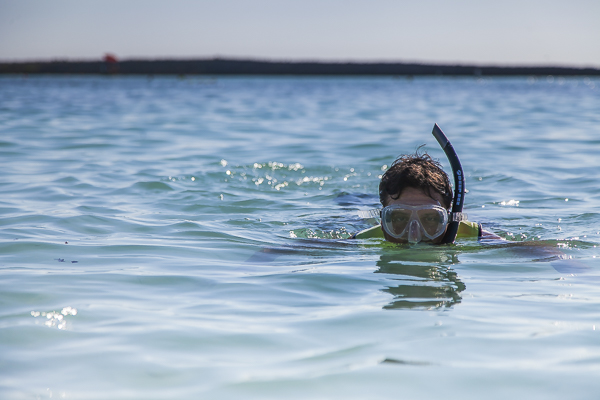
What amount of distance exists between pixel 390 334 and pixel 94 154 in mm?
7219

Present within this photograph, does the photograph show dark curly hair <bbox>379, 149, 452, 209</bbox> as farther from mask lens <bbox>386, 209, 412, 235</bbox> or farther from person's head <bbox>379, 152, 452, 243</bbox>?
mask lens <bbox>386, 209, 412, 235</bbox>

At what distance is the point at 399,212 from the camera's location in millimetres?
3645

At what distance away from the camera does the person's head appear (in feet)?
11.9

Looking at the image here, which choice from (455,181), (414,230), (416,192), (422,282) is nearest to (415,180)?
(416,192)

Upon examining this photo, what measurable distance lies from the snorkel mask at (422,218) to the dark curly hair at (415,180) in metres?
0.15

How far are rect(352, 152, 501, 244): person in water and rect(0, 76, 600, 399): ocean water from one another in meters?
0.17

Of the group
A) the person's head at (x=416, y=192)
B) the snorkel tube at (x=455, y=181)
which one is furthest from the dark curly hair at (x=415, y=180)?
the snorkel tube at (x=455, y=181)

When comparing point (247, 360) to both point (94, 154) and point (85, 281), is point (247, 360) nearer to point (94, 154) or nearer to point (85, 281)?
point (85, 281)

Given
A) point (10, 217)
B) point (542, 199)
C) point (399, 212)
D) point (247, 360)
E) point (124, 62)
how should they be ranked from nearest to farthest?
point (247, 360)
point (399, 212)
point (10, 217)
point (542, 199)
point (124, 62)

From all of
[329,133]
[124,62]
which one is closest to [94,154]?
[329,133]

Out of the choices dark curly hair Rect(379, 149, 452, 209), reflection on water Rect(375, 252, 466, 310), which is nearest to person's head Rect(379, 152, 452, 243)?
dark curly hair Rect(379, 149, 452, 209)

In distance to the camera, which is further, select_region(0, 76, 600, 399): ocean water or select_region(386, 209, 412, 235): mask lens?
select_region(386, 209, 412, 235): mask lens

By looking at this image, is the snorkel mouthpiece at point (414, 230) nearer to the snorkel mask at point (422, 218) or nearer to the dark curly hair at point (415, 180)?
the snorkel mask at point (422, 218)

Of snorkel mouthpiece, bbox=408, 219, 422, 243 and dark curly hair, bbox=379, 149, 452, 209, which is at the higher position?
dark curly hair, bbox=379, 149, 452, 209
